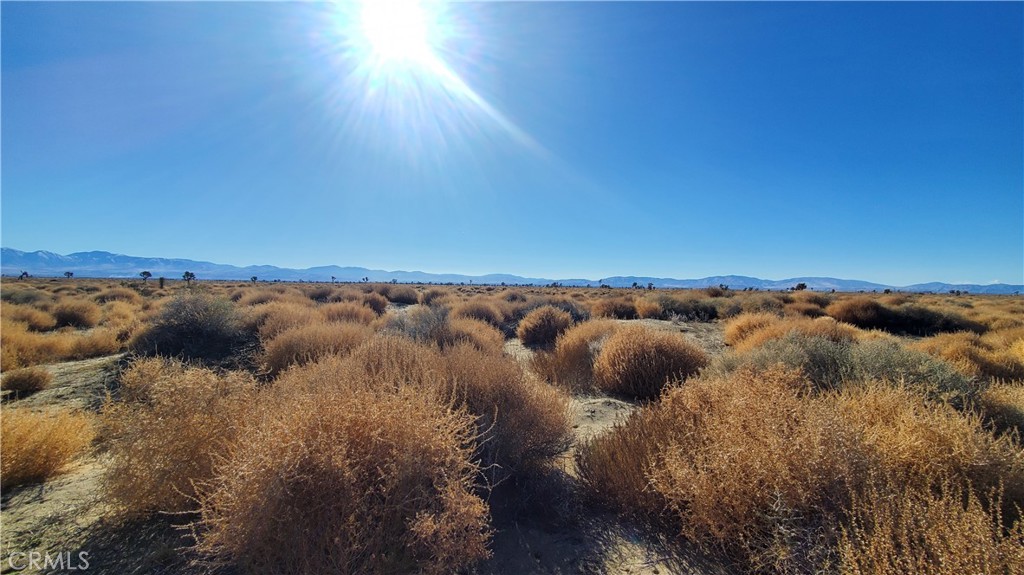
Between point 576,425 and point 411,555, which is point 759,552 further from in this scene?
point 576,425

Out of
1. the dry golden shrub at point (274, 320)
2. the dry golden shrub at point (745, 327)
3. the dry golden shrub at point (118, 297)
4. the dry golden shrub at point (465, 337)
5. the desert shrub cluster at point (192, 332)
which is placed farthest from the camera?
the dry golden shrub at point (118, 297)

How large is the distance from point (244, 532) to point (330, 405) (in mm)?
750

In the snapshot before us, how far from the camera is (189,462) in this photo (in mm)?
2857

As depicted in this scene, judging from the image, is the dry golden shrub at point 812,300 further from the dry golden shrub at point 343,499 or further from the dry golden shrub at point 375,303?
the dry golden shrub at point 343,499

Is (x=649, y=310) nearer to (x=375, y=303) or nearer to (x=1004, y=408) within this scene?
(x=375, y=303)

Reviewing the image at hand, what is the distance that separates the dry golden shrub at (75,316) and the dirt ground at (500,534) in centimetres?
1329

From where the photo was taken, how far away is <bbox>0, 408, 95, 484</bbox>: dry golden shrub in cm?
329

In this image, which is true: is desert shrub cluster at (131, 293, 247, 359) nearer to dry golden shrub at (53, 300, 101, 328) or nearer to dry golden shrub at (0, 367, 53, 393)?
dry golden shrub at (0, 367, 53, 393)

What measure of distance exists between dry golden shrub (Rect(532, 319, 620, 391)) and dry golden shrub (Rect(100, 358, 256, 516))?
468 centimetres

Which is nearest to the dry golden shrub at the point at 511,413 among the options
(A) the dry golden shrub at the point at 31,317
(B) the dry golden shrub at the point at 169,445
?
(B) the dry golden shrub at the point at 169,445

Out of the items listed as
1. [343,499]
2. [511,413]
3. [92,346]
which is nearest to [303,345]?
[511,413]

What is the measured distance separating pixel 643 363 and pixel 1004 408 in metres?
3.90

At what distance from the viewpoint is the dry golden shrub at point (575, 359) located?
703 cm
